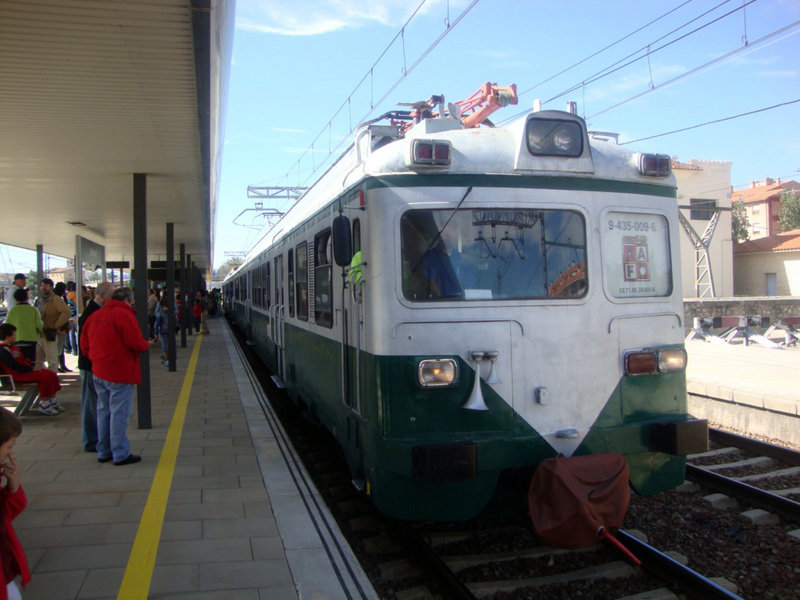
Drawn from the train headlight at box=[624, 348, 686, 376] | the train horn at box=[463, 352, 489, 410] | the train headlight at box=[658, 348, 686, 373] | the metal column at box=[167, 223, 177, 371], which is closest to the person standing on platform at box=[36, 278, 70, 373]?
the metal column at box=[167, 223, 177, 371]

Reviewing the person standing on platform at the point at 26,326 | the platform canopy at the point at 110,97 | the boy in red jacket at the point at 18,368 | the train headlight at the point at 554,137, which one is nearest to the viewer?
the train headlight at the point at 554,137

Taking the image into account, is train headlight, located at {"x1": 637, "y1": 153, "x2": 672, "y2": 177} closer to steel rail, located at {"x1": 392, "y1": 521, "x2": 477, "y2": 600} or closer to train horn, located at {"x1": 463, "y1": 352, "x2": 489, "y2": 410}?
train horn, located at {"x1": 463, "y1": 352, "x2": 489, "y2": 410}

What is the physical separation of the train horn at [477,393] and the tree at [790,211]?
59.1 m

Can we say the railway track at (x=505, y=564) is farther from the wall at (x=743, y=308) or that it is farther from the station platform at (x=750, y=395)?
the wall at (x=743, y=308)

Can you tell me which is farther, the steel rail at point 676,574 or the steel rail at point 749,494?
the steel rail at point 749,494

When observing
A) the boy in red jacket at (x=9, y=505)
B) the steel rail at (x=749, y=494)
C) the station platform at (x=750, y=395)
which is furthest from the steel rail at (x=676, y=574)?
the station platform at (x=750, y=395)

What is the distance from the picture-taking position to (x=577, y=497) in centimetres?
402

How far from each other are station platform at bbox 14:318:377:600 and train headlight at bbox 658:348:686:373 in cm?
253

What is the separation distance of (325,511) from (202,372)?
9338 millimetres

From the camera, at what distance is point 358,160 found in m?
5.41

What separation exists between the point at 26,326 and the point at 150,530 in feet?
19.6

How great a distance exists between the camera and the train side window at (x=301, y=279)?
23.6 feet

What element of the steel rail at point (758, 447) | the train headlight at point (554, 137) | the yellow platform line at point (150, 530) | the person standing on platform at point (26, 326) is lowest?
the steel rail at point (758, 447)

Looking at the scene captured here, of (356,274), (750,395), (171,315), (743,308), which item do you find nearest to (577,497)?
(356,274)
